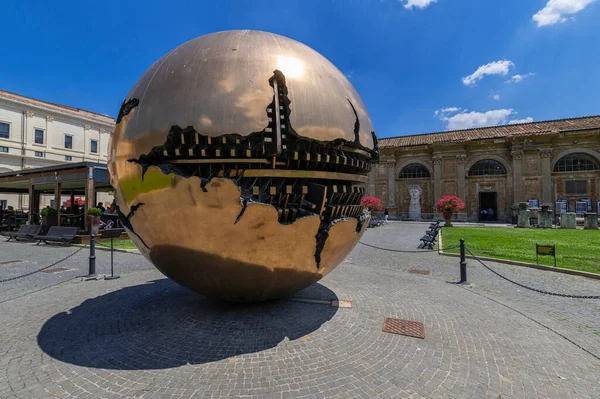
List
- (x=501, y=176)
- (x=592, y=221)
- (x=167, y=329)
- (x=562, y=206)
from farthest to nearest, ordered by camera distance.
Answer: (x=501, y=176), (x=562, y=206), (x=592, y=221), (x=167, y=329)

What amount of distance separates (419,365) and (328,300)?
2432 mm

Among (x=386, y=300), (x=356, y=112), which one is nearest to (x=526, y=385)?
(x=386, y=300)

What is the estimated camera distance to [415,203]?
4400cm

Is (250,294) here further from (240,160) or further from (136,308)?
(136,308)

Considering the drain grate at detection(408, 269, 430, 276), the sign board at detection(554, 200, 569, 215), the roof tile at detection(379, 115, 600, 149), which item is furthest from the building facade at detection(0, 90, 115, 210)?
the sign board at detection(554, 200, 569, 215)

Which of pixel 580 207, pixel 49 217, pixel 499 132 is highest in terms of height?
pixel 499 132

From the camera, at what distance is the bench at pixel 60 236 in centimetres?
1546

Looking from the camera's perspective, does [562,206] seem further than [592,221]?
Yes

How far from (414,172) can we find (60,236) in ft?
142

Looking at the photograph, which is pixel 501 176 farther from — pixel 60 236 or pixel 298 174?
pixel 60 236

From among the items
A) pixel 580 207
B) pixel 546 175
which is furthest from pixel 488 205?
pixel 580 207

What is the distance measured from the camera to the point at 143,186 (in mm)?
4094

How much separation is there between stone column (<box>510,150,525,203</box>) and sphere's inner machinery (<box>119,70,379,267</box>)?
44918mm

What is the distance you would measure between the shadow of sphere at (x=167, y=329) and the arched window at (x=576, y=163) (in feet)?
153
